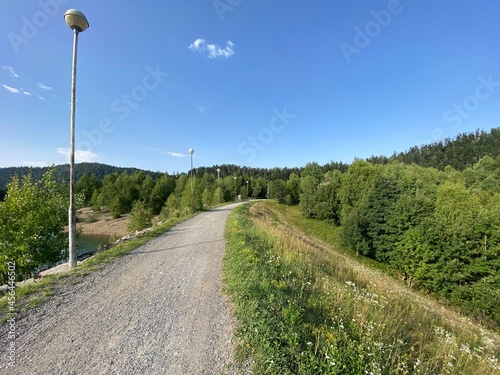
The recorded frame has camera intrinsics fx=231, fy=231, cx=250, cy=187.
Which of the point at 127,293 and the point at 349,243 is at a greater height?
the point at 127,293

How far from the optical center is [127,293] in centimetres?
539

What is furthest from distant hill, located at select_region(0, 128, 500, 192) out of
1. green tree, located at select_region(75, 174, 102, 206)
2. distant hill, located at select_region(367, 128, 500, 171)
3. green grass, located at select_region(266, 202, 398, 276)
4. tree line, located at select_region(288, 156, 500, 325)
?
tree line, located at select_region(288, 156, 500, 325)

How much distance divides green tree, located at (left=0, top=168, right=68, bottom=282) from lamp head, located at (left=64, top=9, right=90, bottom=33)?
8517 millimetres

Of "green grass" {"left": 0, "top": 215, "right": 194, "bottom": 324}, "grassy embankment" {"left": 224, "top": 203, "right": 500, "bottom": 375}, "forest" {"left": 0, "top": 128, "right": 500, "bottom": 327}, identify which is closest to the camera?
"grassy embankment" {"left": 224, "top": 203, "right": 500, "bottom": 375}

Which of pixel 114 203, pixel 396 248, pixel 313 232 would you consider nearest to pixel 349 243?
pixel 396 248

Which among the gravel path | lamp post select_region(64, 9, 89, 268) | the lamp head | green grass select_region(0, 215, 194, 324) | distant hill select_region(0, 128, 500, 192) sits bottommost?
the gravel path

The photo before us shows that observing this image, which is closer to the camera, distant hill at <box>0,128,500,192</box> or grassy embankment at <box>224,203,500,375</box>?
grassy embankment at <box>224,203,500,375</box>

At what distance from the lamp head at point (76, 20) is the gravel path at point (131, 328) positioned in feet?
23.7

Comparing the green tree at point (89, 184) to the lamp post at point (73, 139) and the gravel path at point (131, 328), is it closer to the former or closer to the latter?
the lamp post at point (73, 139)

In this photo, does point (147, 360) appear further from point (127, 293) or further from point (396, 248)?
point (396, 248)

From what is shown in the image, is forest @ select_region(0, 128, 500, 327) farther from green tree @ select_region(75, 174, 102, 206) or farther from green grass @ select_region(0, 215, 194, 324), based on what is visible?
green tree @ select_region(75, 174, 102, 206)

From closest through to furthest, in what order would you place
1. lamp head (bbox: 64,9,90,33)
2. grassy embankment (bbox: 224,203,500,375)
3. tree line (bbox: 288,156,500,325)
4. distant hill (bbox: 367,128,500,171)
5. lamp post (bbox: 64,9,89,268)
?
grassy embankment (bbox: 224,203,500,375) < lamp head (bbox: 64,9,90,33) < lamp post (bbox: 64,9,89,268) < tree line (bbox: 288,156,500,325) < distant hill (bbox: 367,128,500,171)

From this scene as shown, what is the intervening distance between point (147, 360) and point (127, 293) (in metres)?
2.51

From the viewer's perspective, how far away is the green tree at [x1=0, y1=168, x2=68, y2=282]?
9.82 m
